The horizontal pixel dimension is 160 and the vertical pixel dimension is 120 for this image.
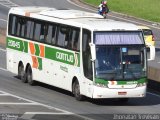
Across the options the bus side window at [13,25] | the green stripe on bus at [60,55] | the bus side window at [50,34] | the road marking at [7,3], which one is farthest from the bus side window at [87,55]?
the road marking at [7,3]

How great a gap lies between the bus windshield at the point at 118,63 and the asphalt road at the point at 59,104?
112 cm

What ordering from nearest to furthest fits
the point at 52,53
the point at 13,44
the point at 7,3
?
1. the point at 52,53
2. the point at 13,44
3. the point at 7,3

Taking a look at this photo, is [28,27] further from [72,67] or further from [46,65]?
[72,67]

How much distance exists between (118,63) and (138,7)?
4089 centimetres

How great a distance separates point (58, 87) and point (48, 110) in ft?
16.2

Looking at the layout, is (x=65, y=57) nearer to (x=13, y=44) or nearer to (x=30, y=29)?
(x=30, y=29)

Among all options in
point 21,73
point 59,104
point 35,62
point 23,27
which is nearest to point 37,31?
point 35,62

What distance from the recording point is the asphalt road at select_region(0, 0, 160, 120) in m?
24.7

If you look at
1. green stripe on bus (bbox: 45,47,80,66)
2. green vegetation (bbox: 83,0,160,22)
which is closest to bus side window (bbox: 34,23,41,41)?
green stripe on bus (bbox: 45,47,80,66)

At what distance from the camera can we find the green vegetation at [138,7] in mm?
63938

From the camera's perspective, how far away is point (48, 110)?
2516cm

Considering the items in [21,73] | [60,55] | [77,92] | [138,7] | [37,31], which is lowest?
[138,7]

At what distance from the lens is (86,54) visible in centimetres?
2703

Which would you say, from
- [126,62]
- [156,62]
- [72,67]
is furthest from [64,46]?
[156,62]
